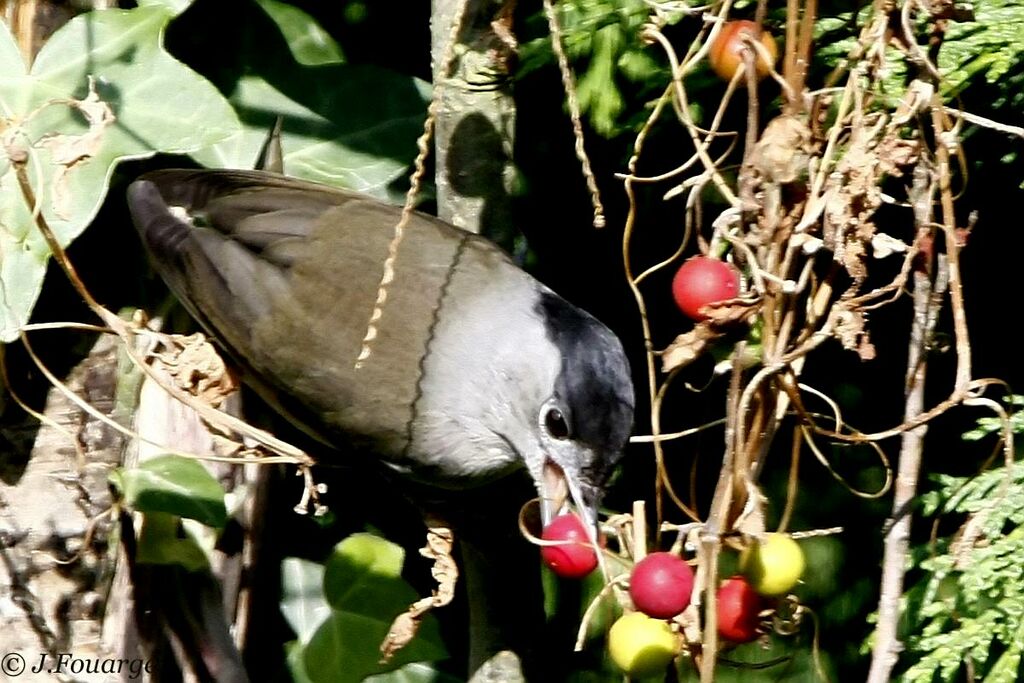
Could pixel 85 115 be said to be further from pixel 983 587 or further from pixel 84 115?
pixel 983 587

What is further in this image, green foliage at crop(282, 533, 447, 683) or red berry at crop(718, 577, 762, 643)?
green foliage at crop(282, 533, 447, 683)

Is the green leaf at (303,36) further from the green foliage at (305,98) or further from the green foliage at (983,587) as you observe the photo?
the green foliage at (983,587)

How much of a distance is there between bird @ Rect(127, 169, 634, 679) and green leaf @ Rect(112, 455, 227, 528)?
0.90ft

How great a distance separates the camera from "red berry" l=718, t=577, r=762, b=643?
4.56ft

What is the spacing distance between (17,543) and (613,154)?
4.49 feet

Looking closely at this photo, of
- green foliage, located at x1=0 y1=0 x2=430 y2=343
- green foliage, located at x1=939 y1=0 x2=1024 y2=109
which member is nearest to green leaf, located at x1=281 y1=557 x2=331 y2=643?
green foliage, located at x1=0 y1=0 x2=430 y2=343

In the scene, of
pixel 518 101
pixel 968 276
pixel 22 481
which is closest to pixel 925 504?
pixel 968 276

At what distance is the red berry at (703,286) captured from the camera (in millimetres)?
1326

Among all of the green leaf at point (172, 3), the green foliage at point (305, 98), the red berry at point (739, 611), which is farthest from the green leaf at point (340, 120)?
the red berry at point (739, 611)

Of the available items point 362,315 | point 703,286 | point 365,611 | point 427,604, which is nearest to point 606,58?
point 362,315

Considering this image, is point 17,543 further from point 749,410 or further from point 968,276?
point 968,276

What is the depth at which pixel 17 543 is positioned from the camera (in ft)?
7.79

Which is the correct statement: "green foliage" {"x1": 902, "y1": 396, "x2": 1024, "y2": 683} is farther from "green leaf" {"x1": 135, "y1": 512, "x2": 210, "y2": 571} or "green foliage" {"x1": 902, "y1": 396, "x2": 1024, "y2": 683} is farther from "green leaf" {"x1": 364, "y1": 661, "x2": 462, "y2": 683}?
"green leaf" {"x1": 135, "y1": 512, "x2": 210, "y2": 571}

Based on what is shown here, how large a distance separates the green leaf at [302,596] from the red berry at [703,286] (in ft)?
5.09
